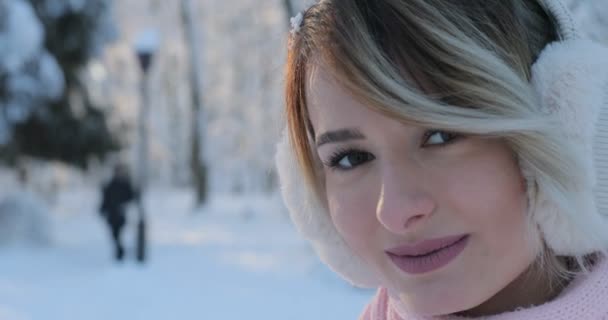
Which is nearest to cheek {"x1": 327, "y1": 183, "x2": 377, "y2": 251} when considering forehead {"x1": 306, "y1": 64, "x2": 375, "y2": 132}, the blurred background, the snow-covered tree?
forehead {"x1": 306, "y1": 64, "x2": 375, "y2": 132}

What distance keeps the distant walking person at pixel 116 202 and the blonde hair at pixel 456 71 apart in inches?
410

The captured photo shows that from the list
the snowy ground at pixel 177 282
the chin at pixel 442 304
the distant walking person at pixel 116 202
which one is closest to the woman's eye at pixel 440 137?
the chin at pixel 442 304

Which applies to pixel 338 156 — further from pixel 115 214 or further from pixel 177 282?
pixel 115 214

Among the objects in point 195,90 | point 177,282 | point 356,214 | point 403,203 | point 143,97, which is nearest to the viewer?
point 403,203

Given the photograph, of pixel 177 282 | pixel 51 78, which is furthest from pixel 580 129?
pixel 51 78

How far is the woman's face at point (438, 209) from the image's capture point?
963 millimetres

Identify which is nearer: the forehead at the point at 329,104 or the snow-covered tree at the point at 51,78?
the forehead at the point at 329,104

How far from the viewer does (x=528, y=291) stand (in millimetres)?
1079

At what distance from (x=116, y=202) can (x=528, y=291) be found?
1051cm

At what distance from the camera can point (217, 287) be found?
8.62m

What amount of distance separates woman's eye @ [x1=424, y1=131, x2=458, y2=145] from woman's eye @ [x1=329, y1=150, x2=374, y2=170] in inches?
4.1

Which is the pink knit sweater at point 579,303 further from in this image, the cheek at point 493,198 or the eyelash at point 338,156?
the eyelash at point 338,156

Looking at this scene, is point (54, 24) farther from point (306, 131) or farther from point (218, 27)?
point (218, 27)

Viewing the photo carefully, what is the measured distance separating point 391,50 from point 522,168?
255 millimetres
